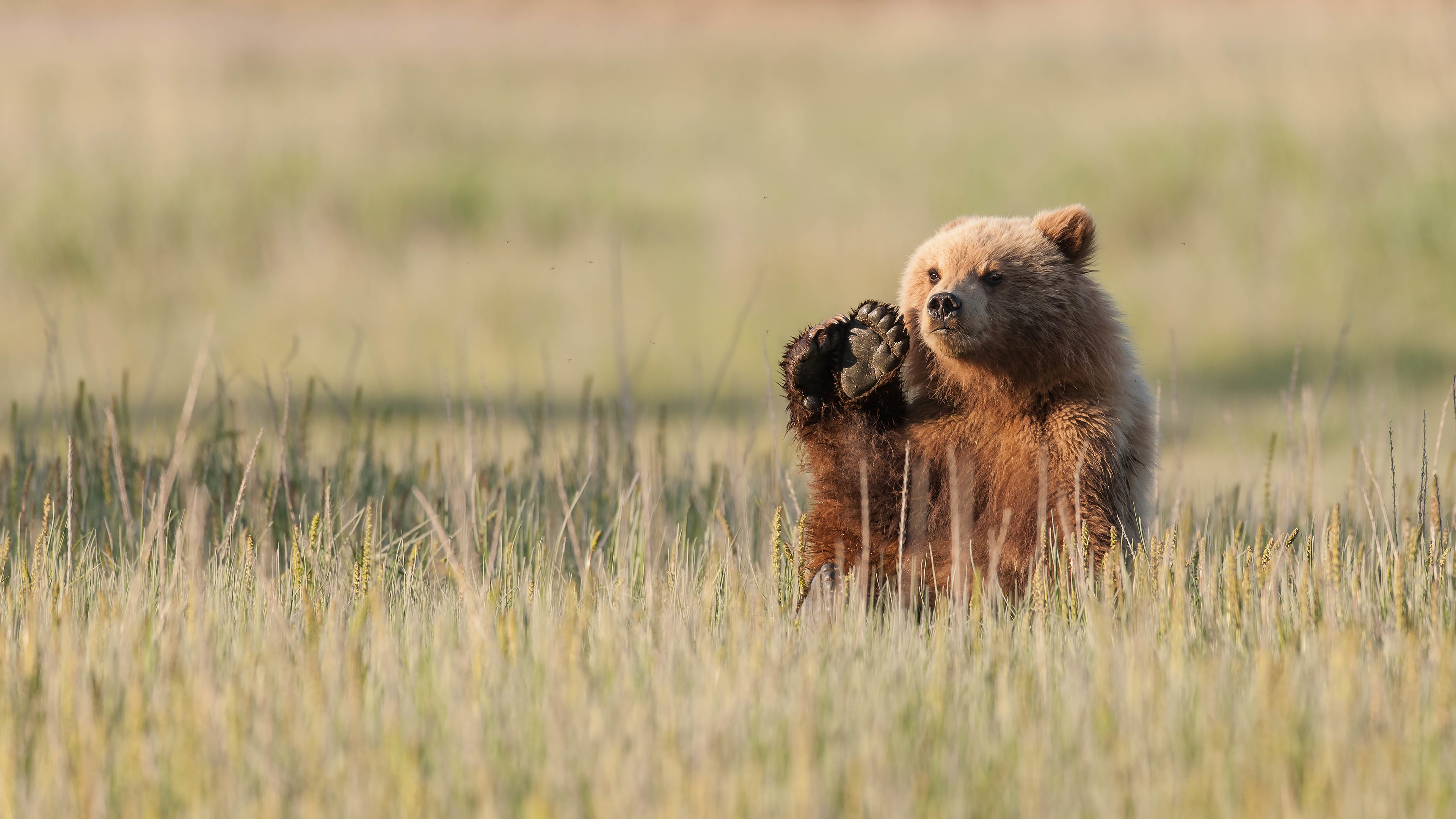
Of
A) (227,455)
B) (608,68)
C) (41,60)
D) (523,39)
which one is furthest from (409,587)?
(523,39)

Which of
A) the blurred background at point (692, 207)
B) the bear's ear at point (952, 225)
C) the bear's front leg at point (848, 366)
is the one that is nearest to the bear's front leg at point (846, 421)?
the bear's front leg at point (848, 366)

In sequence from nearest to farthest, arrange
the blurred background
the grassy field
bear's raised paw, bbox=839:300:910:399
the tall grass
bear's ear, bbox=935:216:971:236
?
the tall grass, the grassy field, bear's raised paw, bbox=839:300:910:399, bear's ear, bbox=935:216:971:236, the blurred background

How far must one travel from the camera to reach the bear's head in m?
3.65

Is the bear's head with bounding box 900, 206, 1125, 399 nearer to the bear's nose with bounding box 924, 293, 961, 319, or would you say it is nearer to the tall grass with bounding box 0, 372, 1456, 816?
the bear's nose with bounding box 924, 293, 961, 319

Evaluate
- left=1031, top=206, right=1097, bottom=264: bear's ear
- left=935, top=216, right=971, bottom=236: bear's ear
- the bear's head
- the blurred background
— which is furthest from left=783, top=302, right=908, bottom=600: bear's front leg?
the blurred background

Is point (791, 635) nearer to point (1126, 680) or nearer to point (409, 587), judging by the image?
point (1126, 680)

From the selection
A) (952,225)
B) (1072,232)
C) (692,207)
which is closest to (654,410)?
(692,207)

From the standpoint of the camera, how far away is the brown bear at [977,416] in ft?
11.8

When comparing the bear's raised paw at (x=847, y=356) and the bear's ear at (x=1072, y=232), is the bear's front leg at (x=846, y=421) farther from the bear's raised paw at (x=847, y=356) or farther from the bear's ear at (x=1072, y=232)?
the bear's ear at (x=1072, y=232)

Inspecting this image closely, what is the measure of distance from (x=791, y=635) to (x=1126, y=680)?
2.50 ft

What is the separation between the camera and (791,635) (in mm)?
3166

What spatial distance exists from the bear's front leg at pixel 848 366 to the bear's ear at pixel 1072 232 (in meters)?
0.56

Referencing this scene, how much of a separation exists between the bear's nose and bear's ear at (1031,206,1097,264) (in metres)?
0.50

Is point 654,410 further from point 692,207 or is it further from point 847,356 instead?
point 847,356
